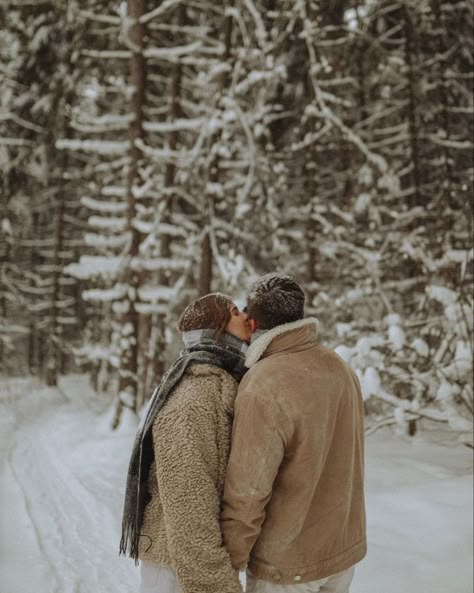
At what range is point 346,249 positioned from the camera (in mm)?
12492

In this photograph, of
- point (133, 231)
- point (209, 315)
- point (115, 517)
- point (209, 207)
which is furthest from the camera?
point (133, 231)

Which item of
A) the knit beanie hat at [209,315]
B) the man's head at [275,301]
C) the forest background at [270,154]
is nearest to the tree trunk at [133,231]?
the forest background at [270,154]

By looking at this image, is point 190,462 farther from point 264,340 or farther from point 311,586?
point 311,586

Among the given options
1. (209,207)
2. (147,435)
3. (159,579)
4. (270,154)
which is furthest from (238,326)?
(270,154)

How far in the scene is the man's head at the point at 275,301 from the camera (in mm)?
2426

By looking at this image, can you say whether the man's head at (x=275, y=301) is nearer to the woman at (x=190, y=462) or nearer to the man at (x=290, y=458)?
the man at (x=290, y=458)

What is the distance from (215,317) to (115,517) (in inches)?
197

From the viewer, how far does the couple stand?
2.19m

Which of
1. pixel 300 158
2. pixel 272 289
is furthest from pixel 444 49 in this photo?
pixel 272 289

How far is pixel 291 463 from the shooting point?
2.28 m

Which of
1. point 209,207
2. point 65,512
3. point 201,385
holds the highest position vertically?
point 209,207

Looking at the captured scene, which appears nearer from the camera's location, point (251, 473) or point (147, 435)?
point (251, 473)

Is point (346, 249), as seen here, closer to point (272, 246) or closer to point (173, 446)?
point (272, 246)

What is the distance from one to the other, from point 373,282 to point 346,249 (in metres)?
1.38
